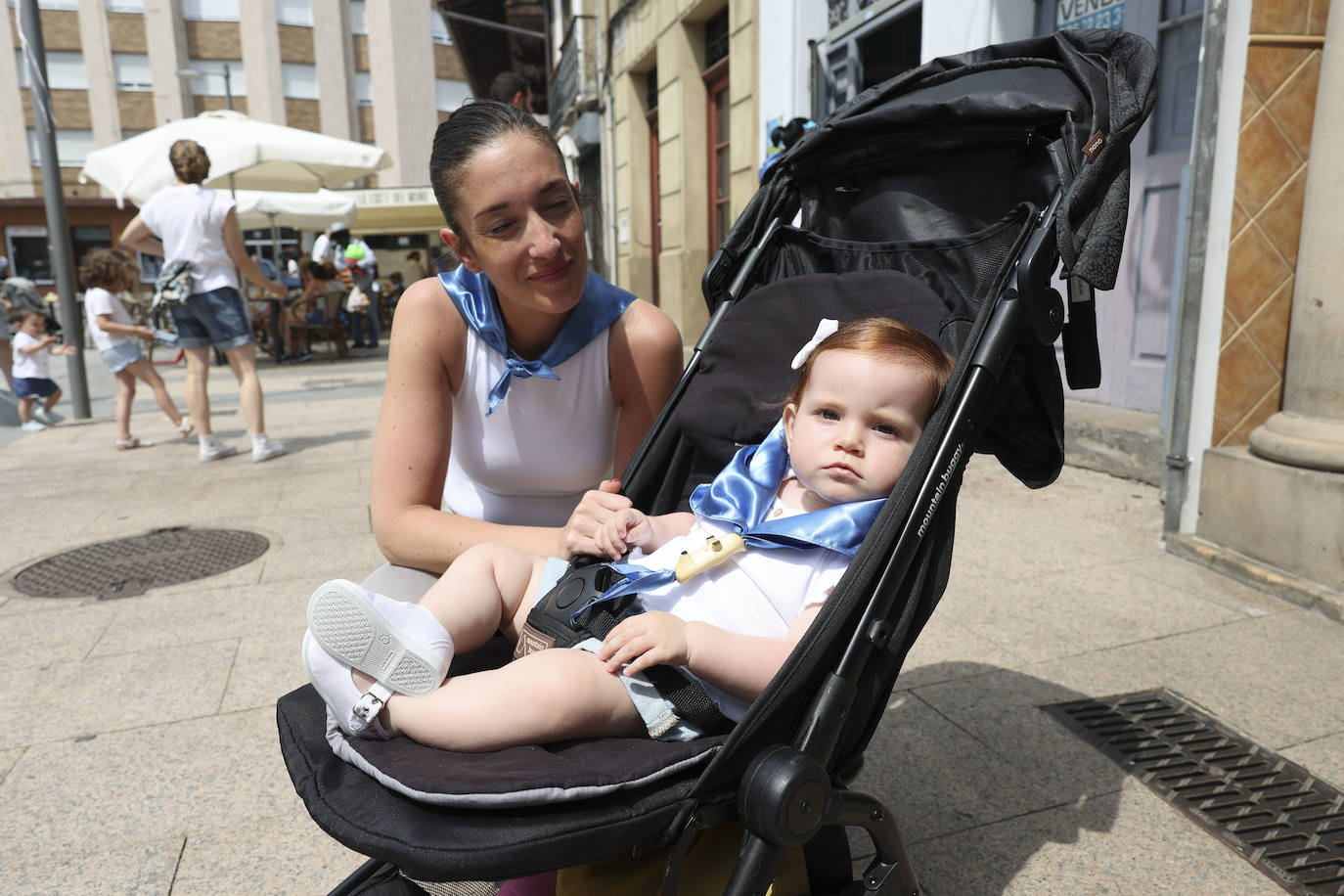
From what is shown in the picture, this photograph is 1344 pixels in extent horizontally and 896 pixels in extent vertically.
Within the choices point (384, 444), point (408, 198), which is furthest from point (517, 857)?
point (408, 198)

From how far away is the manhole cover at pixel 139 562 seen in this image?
13.0 feet

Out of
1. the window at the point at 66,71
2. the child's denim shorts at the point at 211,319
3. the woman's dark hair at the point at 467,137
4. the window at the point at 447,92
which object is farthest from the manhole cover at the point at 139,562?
the window at the point at 66,71

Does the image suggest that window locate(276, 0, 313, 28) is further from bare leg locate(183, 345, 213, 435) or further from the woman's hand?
the woman's hand

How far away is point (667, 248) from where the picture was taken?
1149 centimetres

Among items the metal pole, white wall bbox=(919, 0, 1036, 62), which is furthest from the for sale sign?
the metal pole

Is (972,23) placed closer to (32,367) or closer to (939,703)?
(939,703)

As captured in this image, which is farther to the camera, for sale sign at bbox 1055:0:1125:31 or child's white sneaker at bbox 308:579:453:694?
for sale sign at bbox 1055:0:1125:31

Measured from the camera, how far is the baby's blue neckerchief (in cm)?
212

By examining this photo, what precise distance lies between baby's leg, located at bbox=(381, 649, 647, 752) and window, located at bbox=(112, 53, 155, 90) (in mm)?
39842

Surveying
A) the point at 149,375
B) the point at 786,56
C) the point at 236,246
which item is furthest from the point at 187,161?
the point at 786,56

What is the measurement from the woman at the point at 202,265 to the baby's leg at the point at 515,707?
5.39m

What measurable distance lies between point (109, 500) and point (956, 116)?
5474 millimetres

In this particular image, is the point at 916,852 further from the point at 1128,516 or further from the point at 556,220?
the point at 1128,516

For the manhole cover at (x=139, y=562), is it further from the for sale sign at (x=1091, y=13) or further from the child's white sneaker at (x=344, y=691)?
the for sale sign at (x=1091, y=13)
